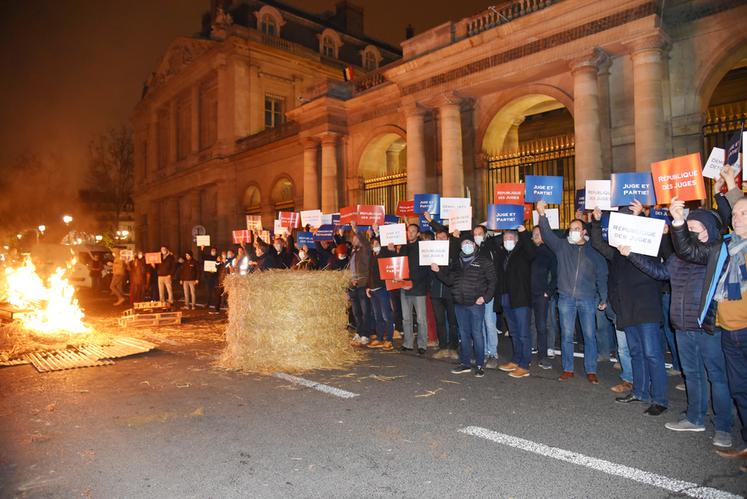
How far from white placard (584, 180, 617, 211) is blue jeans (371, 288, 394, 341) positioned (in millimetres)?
3820

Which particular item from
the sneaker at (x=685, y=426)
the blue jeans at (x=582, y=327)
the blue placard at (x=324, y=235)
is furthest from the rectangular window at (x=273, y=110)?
the sneaker at (x=685, y=426)

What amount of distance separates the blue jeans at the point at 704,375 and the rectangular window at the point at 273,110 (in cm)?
2984

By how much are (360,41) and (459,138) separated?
1022 inches

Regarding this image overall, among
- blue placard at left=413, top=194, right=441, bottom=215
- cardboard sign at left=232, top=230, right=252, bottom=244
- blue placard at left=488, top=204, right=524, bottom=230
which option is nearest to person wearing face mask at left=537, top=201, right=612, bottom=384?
blue placard at left=488, top=204, right=524, bottom=230

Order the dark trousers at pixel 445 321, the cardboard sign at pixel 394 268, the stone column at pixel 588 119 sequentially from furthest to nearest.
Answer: the stone column at pixel 588 119 → the cardboard sign at pixel 394 268 → the dark trousers at pixel 445 321

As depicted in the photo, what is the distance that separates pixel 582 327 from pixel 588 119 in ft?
26.9

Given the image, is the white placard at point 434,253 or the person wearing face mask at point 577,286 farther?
the white placard at point 434,253

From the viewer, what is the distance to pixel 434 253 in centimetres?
798

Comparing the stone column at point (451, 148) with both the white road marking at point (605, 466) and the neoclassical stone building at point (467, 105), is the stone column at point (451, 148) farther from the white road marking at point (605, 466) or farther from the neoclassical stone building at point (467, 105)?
the white road marking at point (605, 466)

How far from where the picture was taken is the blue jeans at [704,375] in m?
4.47

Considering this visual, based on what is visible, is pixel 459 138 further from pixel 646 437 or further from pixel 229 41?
pixel 229 41

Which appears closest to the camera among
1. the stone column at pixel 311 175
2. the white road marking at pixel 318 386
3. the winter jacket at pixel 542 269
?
the white road marking at pixel 318 386

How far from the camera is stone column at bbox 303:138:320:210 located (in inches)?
871

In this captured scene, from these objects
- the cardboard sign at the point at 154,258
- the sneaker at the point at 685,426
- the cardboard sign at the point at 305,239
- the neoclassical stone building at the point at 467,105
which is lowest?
the sneaker at the point at 685,426
